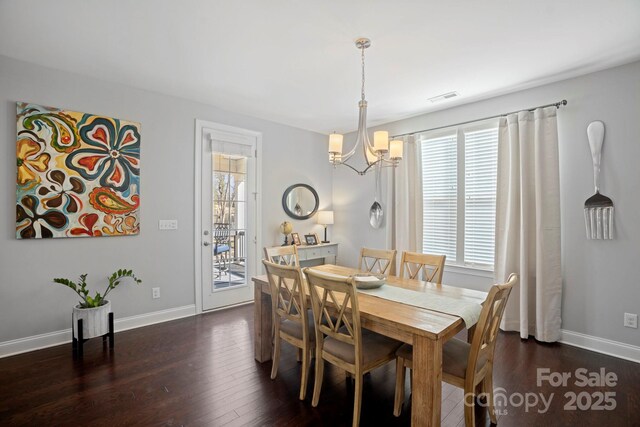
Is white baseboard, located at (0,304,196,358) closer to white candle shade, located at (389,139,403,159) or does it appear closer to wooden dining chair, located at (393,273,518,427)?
wooden dining chair, located at (393,273,518,427)

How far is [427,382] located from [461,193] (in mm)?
2889

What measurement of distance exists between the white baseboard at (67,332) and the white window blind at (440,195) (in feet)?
10.9

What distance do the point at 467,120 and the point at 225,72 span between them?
293 centimetres

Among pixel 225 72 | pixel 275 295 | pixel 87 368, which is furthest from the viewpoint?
pixel 225 72

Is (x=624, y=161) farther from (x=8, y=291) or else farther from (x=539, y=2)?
(x=8, y=291)

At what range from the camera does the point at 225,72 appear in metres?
3.01

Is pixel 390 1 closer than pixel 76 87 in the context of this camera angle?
Yes

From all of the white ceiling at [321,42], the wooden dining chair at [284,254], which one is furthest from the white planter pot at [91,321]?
the white ceiling at [321,42]

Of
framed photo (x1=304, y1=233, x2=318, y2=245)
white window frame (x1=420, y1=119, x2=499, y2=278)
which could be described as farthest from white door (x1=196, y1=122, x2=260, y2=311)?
white window frame (x1=420, y1=119, x2=499, y2=278)

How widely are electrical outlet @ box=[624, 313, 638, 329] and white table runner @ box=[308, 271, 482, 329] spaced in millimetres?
1963

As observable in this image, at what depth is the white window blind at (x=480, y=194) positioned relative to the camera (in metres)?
Answer: 3.62

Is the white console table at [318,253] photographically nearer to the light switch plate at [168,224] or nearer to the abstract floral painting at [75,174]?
the light switch plate at [168,224]

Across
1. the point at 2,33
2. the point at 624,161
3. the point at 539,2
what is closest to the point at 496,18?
the point at 539,2

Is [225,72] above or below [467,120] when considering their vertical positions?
above
